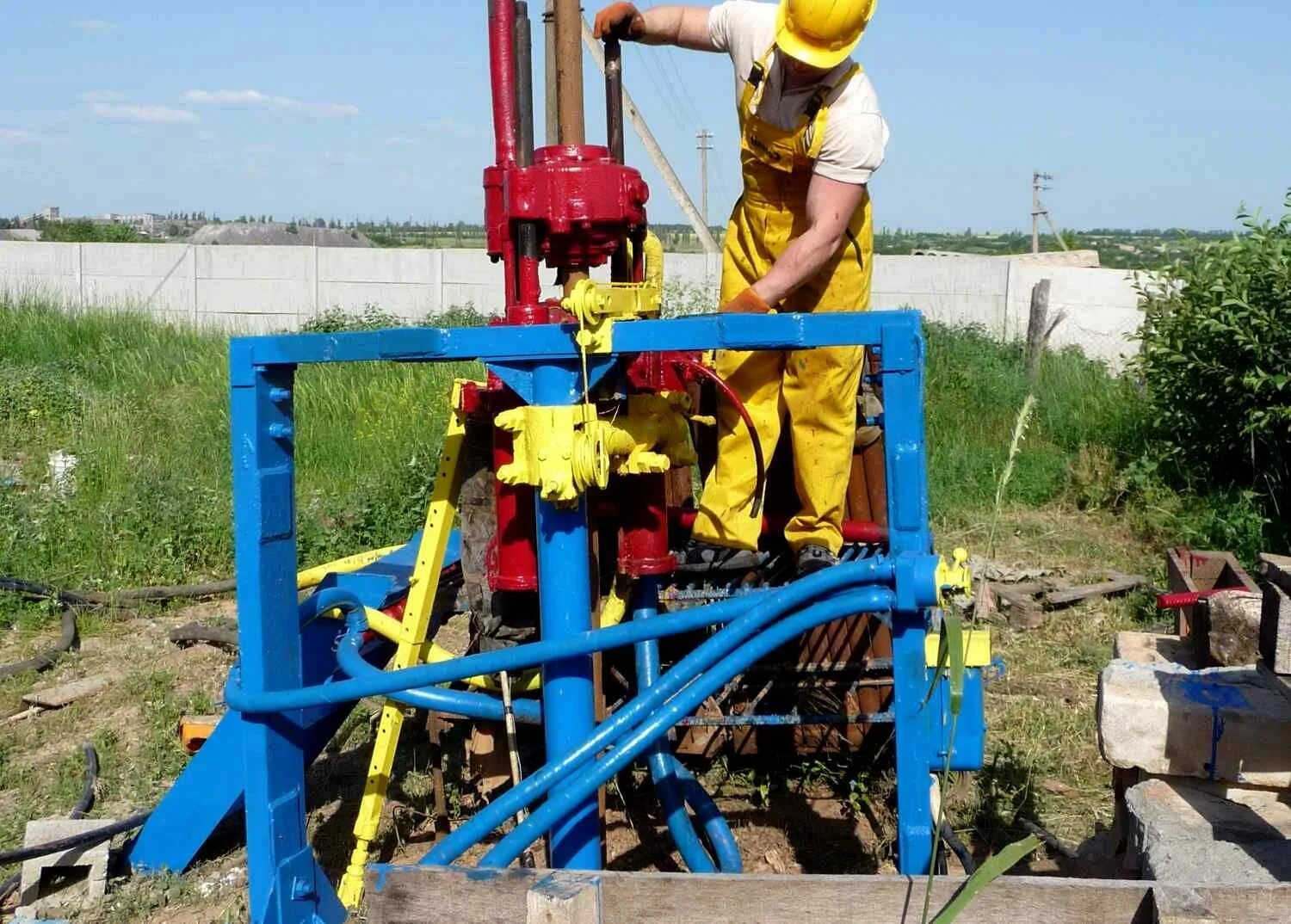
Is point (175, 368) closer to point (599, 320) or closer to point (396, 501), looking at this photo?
point (396, 501)

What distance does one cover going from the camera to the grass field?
15.3 feet

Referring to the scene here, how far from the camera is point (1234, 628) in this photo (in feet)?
11.7

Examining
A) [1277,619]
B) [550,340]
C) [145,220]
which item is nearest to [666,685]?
[550,340]

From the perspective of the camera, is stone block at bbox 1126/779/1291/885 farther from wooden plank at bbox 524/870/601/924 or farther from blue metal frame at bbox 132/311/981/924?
wooden plank at bbox 524/870/601/924

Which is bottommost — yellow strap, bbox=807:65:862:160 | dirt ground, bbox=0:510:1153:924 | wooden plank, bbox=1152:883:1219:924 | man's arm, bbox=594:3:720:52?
dirt ground, bbox=0:510:1153:924

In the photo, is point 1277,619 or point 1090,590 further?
point 1090,590

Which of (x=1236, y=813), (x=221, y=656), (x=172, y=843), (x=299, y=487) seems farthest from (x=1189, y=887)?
(x=299, y=487)

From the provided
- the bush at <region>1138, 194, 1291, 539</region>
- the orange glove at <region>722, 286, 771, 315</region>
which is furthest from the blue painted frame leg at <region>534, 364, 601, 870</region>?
the bush at <region>1138, 194, 1291, 539</region>

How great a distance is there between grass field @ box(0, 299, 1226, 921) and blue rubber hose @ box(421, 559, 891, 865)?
5.48ft

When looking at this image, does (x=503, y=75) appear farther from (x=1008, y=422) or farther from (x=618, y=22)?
(x=1008, y=422)

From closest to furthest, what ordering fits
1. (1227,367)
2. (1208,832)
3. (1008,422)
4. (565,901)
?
(565,901)
(1208,832)
(1227,367)
(1008,422)

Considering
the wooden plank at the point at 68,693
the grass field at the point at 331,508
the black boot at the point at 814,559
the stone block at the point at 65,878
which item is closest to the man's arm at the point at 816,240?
the black boot at the point at 814,559

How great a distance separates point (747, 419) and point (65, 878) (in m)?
2.44

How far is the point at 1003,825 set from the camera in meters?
4.10
